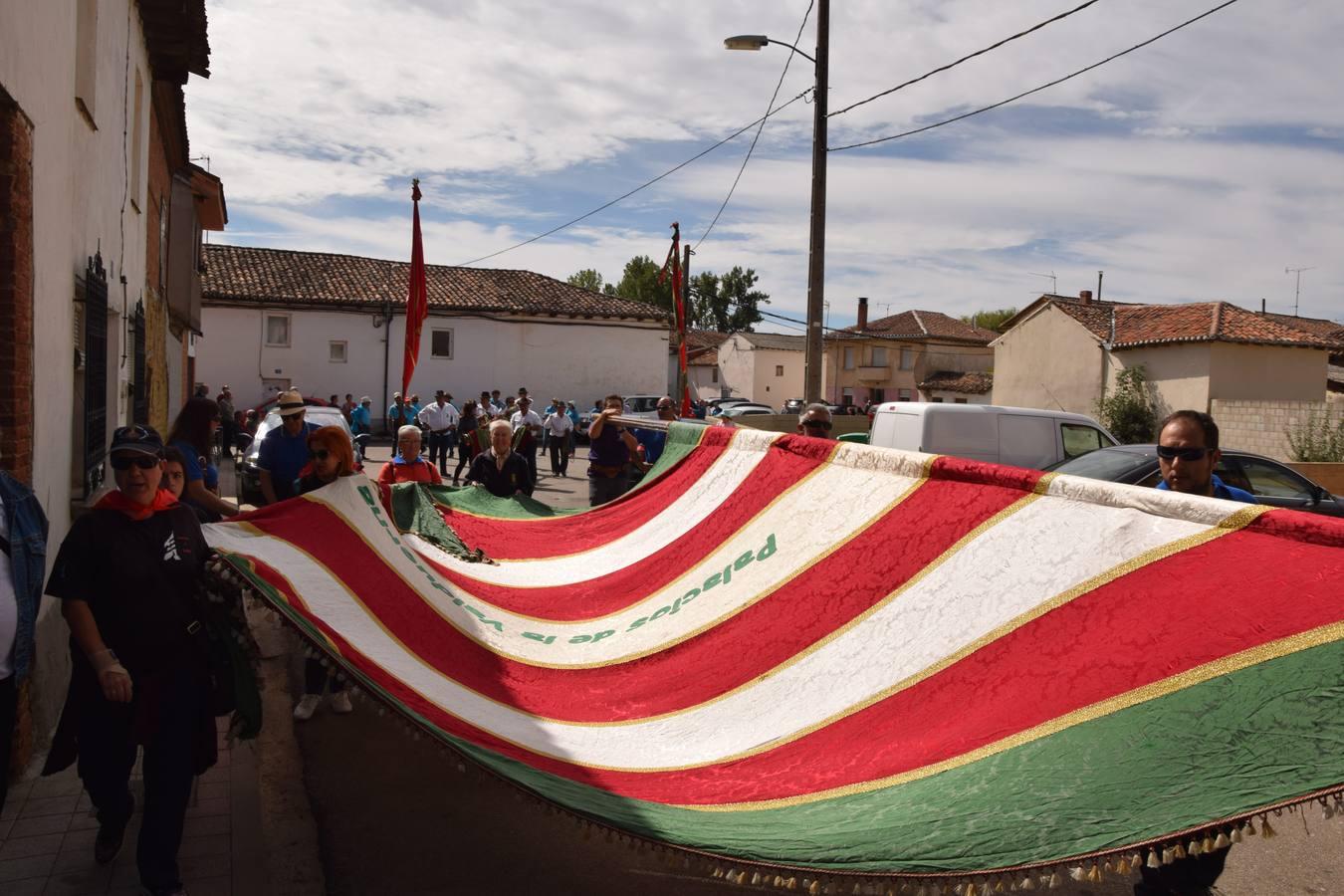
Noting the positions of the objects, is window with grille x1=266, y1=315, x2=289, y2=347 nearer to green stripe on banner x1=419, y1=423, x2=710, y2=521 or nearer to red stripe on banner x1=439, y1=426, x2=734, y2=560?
green stripe on banner x1=419, y1=423, x2=710, y2=521

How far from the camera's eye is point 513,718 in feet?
13.8

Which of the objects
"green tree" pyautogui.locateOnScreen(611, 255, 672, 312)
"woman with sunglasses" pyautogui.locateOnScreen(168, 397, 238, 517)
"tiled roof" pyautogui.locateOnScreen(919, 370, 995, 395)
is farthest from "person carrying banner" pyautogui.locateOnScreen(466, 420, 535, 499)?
"green tree" pyautogui.locateOnScreen(611, 255, 672, 312)

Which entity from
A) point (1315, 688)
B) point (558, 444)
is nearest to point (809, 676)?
point (1315, 688)

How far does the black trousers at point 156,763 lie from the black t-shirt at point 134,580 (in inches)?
6.8

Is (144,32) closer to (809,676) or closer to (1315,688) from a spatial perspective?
(809,676)

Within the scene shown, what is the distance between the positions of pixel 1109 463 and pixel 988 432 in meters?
2.81

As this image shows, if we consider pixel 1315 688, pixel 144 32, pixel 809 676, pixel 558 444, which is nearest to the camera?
pixel 1315 688

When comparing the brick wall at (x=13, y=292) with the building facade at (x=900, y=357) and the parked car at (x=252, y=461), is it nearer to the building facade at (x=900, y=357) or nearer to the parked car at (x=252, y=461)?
the parked car at (x=252, y=461)

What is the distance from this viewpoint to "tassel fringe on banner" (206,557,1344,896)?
225 cm

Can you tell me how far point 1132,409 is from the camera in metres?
35.3

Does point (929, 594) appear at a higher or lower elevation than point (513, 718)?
higher

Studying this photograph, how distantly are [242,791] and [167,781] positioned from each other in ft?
4.31

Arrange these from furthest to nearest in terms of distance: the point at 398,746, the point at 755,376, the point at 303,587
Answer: the point at 755,376 < the point at 398,746 < the point at 303,587

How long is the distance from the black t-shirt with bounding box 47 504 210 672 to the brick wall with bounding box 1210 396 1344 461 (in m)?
25.6
